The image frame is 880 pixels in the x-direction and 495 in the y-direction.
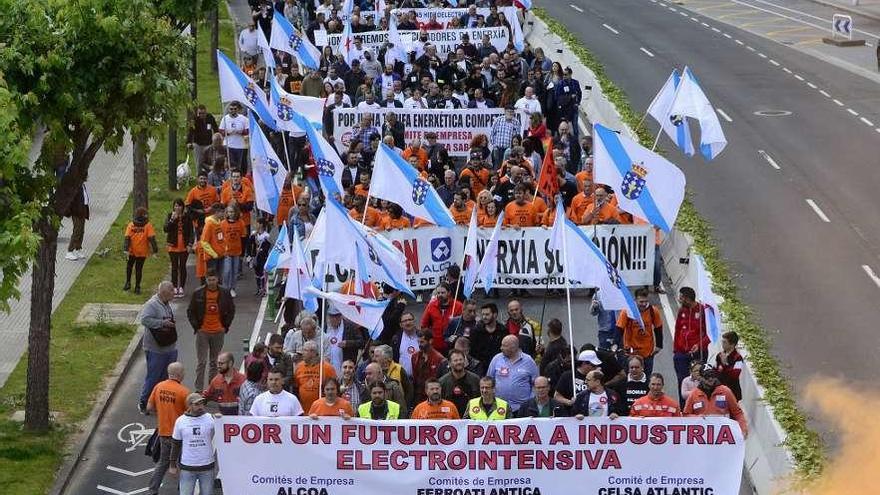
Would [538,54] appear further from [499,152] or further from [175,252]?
[175,252]

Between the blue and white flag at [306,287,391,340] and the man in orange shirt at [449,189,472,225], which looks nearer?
the blue and white flag at [306,287,391,340]

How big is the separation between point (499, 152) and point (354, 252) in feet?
34.9

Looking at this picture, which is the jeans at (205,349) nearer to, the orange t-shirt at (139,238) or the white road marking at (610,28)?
the orange t-shirt at (139,238)

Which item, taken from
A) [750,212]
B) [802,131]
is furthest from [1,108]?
[802,131]

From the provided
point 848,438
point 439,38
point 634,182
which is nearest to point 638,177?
point 634,182

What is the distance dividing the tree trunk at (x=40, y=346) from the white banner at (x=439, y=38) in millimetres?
16436

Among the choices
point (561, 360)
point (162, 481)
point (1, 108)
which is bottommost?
point (162, 481)

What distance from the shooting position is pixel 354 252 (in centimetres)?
1894

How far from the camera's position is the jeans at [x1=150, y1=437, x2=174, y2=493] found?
57.5 ft

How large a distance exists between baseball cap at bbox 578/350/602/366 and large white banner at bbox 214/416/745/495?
176cm

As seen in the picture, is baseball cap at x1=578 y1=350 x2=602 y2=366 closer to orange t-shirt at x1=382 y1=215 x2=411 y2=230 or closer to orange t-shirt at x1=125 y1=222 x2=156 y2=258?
orange t-shirt at x1=382 y1=215 x2=411 y2=230

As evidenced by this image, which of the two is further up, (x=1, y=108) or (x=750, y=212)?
(x=1, y=108)

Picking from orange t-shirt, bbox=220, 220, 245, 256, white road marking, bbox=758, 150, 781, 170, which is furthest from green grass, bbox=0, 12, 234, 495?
white road marking, bbox=758, 150, 781, 170

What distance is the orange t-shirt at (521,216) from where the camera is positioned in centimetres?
2384
